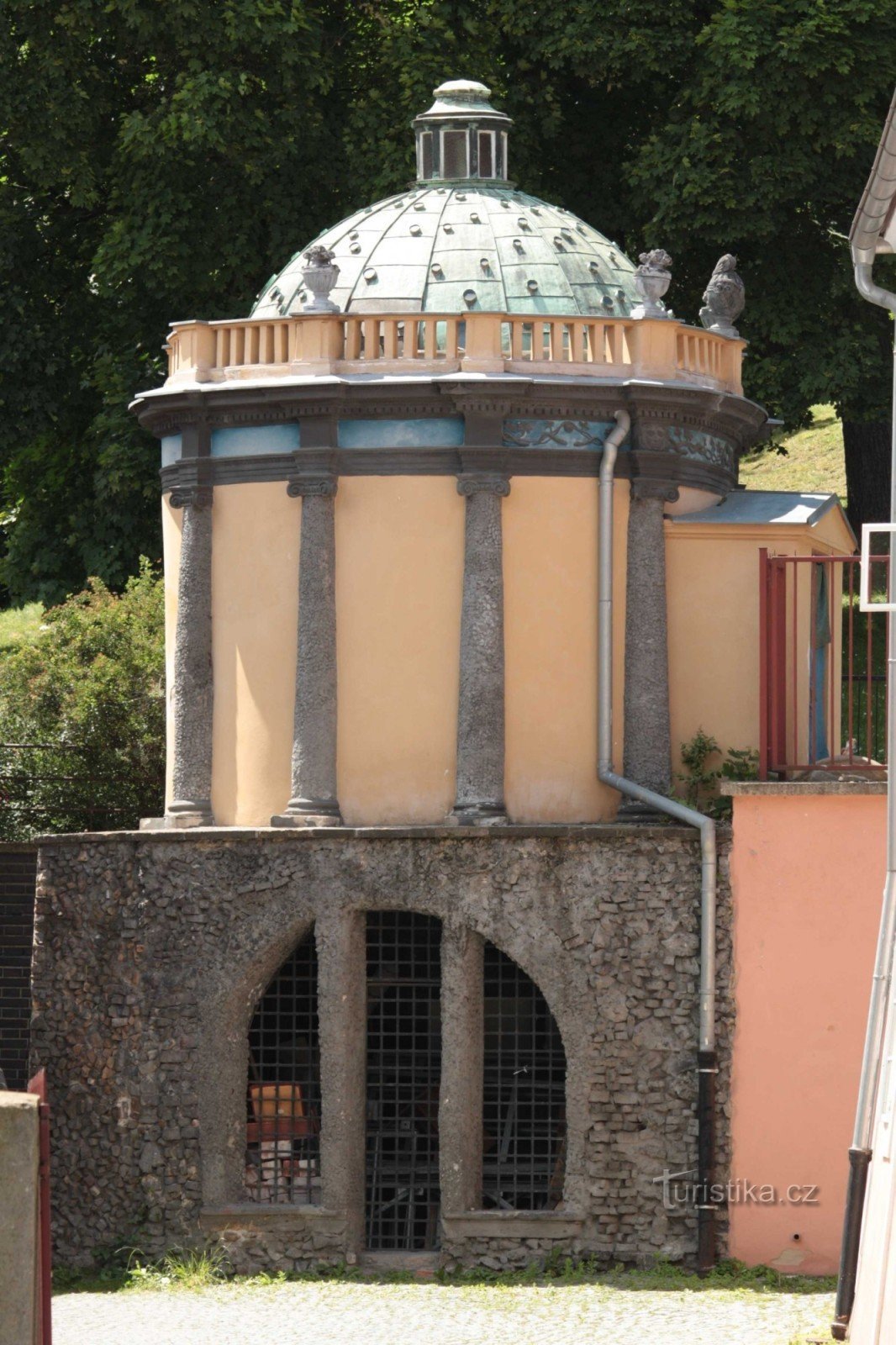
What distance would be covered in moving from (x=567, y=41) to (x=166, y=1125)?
15.2 metres

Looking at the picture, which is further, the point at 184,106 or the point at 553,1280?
the point at 184,106

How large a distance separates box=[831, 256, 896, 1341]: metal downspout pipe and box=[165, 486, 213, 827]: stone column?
6720 mm

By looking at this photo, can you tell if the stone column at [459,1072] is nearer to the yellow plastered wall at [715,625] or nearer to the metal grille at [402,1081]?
the metal grille at [402,1081]

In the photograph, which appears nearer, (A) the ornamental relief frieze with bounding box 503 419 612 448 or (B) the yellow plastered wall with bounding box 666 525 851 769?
(A) the ornamental relief frieze with bounding box 503 419 612 448

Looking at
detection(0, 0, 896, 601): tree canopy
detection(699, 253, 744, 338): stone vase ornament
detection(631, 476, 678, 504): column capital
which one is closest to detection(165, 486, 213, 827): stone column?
detection(631, 476, 678, 504): column capital

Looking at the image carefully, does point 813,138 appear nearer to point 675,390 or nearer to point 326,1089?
point 675,390

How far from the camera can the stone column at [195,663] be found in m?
22.3

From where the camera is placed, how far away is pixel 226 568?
22.2 m

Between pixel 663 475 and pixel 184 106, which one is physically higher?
pixel 184 106

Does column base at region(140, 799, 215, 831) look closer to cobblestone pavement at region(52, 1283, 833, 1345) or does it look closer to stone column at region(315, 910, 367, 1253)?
stone column at region(315, 910, 367, 1253)

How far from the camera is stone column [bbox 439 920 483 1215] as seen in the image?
20672mm

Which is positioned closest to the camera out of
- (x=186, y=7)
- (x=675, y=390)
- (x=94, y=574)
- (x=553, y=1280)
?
(x=553, y=1280)

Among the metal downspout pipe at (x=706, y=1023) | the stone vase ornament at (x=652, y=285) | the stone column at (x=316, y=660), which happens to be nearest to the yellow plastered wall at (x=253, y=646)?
the stone column at (x=316, y=660)

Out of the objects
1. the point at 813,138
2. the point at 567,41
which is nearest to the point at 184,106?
the point at 567,41
